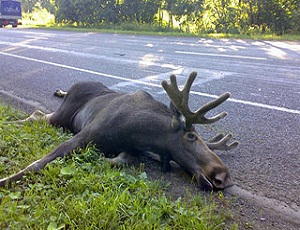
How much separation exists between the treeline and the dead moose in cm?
1618

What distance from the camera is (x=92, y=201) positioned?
282cm

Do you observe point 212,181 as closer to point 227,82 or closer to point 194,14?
point 227,82

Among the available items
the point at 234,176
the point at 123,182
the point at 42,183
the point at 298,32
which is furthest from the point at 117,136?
the point at 298,32

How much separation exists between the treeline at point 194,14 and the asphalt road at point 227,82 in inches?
285

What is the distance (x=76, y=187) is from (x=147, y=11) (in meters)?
23.1

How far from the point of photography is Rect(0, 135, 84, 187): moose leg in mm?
3193

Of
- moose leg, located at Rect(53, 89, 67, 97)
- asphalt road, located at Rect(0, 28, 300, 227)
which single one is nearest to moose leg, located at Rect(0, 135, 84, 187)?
asphalt road, located at Rect(0, 28, 300, 227)

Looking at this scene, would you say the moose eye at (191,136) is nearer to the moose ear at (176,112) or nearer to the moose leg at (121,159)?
the moose ear at (176,112)

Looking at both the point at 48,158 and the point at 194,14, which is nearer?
the point at 48,158

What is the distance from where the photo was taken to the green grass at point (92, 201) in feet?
8.60

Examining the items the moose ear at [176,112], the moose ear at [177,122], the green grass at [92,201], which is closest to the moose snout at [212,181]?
the green grass at [92,201]

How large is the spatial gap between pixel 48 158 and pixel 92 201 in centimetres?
87

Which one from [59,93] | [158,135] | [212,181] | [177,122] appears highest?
[177,122]

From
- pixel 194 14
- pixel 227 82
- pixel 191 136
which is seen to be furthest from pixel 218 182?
pixel 194 14
